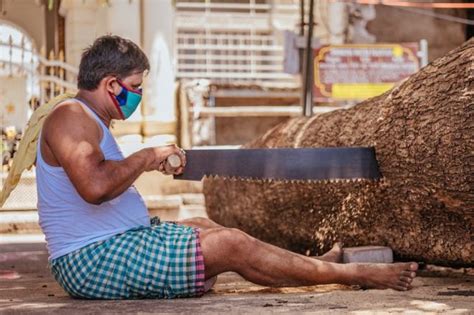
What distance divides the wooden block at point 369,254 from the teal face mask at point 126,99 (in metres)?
1.65

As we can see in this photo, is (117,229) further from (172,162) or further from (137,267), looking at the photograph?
(172,162)

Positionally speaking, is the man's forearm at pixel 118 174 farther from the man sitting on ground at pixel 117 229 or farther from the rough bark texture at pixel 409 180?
the rough bark texture at pixel 409 180

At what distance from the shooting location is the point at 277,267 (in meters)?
4.96

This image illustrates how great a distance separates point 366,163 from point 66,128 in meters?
2.10

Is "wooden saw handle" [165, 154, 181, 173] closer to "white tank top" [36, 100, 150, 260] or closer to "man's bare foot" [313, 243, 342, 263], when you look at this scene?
"white tank top" [36, 100, 150, 260]

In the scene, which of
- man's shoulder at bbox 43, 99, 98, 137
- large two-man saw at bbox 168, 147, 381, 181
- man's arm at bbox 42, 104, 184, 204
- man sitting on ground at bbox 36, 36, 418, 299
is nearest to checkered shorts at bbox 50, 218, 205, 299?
man sitting on ground at bbox 36, 36, 418, 299

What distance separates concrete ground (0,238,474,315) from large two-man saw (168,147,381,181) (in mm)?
694

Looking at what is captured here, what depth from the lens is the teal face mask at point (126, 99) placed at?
4.91 metres

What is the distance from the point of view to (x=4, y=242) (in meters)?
10.1

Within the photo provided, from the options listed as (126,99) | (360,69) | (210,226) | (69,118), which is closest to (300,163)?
(210,226)

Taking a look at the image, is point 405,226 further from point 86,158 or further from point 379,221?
point 86,158

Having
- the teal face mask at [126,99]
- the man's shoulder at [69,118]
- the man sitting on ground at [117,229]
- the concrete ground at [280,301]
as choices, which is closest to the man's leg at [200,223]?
the concrete ground at [280,301]

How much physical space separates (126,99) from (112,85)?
0.10 metres

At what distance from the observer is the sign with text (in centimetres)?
1517
